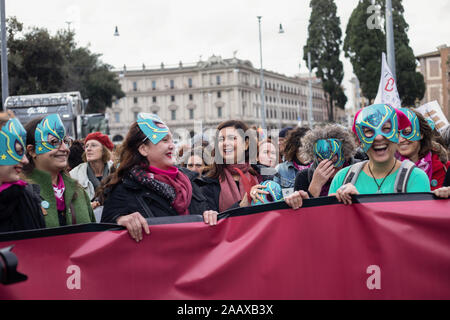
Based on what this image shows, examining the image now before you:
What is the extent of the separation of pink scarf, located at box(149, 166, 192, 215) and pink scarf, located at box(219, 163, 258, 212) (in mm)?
710

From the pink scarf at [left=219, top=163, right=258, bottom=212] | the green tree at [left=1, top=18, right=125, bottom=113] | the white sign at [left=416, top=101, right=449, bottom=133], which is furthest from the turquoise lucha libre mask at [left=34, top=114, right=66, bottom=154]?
the green tree at [left=1, top=18, right=125, bottom=113]

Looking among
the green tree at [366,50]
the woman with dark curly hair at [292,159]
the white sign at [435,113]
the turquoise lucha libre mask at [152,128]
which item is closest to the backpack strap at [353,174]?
the turquoise lucha libre mask at [152,128]

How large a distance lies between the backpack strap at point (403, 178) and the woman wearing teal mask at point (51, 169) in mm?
1967

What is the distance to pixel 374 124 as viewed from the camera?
10.9ft

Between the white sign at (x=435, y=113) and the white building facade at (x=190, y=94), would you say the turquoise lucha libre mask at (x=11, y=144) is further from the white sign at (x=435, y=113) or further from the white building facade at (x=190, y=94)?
the white building facade at (x=190, y=94)

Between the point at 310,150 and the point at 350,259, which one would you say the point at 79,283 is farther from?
the point at 310,150

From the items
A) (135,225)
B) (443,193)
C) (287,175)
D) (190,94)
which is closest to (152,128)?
(135,225)

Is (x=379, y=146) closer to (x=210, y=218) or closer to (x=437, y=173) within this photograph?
(x=210, y=218)

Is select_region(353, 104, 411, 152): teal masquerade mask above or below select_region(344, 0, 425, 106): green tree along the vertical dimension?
below

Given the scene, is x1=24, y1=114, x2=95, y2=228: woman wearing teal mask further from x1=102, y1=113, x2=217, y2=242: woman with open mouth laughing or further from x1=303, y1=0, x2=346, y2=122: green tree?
x1=303, y1=0, x2=346, y2=122: green tree

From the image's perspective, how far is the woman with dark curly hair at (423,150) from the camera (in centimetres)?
427

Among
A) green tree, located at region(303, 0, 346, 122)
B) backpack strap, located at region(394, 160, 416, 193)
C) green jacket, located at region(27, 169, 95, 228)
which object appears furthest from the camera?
green tree, located at region(303, 0, 346, 122)

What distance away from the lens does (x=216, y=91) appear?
12144 cm

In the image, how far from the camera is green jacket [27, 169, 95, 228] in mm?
3559
